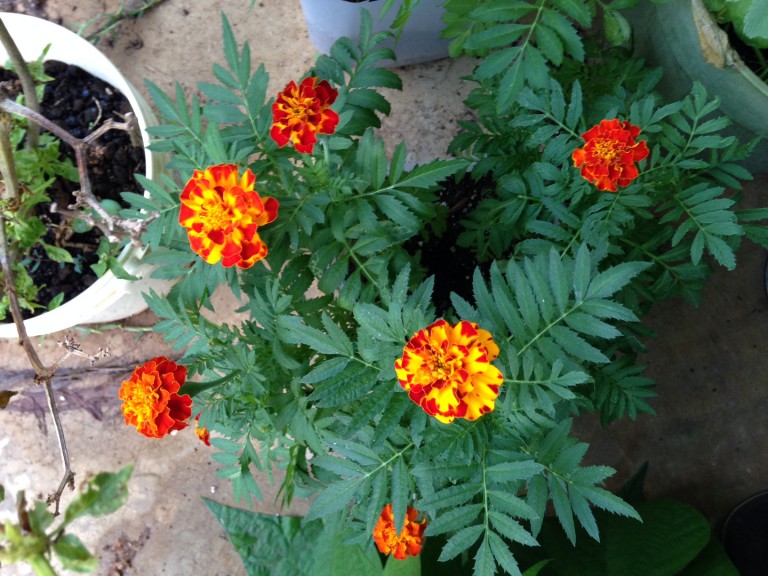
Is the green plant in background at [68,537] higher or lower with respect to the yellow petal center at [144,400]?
higher

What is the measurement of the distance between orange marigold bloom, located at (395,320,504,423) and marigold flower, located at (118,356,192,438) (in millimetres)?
356

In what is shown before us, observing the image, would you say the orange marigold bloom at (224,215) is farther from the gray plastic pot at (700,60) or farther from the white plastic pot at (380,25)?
the gray plastic pot at (700,60)

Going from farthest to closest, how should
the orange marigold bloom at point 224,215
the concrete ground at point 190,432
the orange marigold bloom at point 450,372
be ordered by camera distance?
the concrete ground at point 190,432 → the orange marigold bloom at point 224,215 → the orange marigold bloom at point 450,372

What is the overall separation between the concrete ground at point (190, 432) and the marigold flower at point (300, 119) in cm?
81

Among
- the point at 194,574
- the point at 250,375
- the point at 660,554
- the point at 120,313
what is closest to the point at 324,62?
the point at 250,375

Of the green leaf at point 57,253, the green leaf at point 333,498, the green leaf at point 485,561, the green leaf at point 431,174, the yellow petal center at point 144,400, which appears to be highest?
the green leaf at point 431,174

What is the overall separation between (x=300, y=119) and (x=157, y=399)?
0.42 metres

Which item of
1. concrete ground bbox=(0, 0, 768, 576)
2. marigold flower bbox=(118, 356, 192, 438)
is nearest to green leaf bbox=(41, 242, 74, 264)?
concrete ground bbox=(0, 0, 768, 576)

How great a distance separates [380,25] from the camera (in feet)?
4.84

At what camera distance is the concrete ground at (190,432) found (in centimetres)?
163

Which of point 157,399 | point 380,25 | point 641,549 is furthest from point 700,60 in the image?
point 157,399

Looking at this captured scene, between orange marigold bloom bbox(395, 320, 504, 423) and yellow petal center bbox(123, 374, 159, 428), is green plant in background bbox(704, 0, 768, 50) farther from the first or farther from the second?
yellow petal center bbox(123, 374, 159, 428)

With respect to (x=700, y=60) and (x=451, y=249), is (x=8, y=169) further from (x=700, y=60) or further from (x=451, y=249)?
(x=700, y=60)

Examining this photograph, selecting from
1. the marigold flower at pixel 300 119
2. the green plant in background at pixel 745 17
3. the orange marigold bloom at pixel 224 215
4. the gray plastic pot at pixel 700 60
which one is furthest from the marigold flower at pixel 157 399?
the gray plastic pot at pixel 700 60
